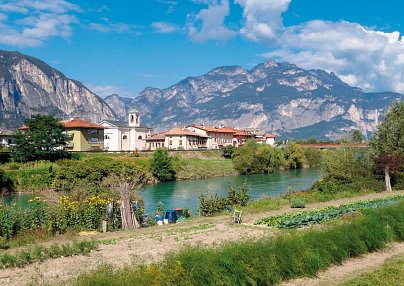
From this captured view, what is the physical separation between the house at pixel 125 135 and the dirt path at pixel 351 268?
78.1m

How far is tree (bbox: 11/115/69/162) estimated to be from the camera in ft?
186

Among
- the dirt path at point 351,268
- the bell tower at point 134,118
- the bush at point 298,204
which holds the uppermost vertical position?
the bell tower at point 134,118

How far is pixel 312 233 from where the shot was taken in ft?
41.7

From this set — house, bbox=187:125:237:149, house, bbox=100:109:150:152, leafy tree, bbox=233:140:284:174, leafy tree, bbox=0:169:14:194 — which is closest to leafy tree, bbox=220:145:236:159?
leafy tree, bbox=233:140:284:174

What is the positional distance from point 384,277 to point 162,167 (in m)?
50.6

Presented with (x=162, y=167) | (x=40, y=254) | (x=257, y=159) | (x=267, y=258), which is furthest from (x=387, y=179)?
(x=257, y=159)

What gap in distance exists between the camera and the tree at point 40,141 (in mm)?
56562

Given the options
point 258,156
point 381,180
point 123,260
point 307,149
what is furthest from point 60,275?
point 307,149

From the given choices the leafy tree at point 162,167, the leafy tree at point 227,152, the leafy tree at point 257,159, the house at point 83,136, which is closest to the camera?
the leafy tree at point 162,167

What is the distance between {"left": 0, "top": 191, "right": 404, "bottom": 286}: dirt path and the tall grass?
187cm

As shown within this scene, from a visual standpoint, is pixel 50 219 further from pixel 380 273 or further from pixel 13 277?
pixel 380 273

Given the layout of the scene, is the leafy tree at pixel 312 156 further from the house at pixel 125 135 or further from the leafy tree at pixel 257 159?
the house at pixel 125 135

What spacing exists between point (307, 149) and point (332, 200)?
6432 centimetres

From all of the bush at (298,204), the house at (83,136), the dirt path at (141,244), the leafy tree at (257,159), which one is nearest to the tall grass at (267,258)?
the dirt path at (141,244)
